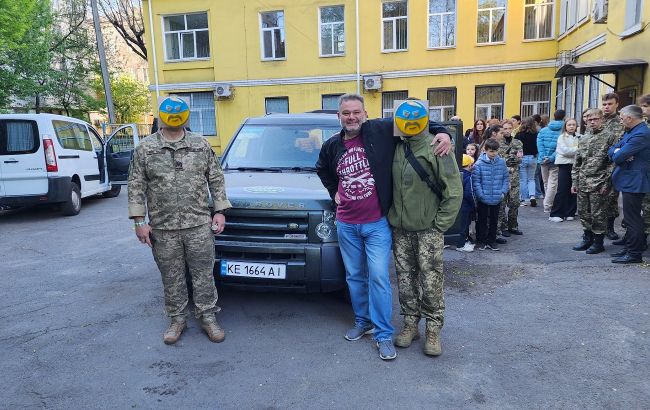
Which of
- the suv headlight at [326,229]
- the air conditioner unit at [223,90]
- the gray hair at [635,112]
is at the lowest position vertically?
the suv headlight at [326,229]

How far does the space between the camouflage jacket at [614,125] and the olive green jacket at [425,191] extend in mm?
3781

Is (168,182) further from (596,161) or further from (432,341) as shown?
(596,161)

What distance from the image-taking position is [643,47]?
9.45m

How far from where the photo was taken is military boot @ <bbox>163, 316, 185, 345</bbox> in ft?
12.2

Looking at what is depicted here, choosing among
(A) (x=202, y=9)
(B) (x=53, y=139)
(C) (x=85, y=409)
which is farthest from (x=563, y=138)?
(A) (x=202, y=9)

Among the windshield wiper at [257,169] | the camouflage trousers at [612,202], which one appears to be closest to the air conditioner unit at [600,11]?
the camouflage trousers at [612,202]

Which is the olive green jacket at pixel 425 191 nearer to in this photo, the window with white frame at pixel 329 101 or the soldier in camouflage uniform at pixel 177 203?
the soldier in camouflage uniform at pixel 177 203

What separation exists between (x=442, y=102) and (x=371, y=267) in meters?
16.3

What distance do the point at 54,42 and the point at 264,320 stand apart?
26.2 m

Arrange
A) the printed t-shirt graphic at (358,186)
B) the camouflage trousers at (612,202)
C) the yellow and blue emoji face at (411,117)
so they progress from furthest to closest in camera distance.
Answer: the camouflage trousers at (612,202), the printed t-shirt graphic at (358,186), the yellow and blue emoji face at (411,117)

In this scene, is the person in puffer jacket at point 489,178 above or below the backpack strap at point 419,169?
below

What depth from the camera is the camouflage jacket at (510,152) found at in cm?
750

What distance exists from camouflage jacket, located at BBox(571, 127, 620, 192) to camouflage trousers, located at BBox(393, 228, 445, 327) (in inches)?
146

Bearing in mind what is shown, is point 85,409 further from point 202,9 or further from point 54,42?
point 54,42
